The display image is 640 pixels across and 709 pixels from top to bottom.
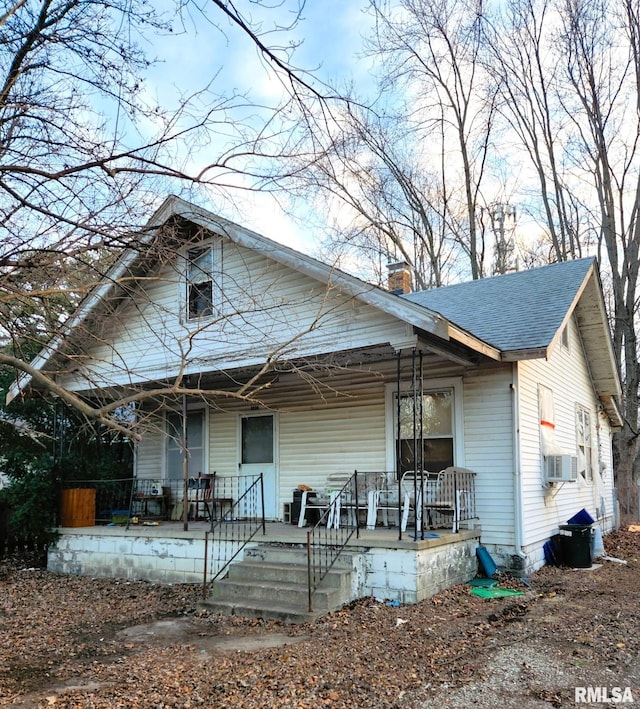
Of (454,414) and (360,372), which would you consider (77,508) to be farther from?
(454,414)

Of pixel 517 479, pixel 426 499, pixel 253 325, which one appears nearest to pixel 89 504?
pixel 253 325

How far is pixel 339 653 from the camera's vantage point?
563 cm

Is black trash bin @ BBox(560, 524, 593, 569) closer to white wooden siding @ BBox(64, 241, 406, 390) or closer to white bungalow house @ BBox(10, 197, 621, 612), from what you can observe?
white bungalow house @ BBox(10, 197, 621, 612)

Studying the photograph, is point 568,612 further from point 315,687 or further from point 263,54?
point 263,54

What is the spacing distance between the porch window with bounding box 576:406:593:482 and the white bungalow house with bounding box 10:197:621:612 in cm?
8

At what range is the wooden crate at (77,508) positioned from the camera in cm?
1121

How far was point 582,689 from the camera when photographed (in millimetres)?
4750

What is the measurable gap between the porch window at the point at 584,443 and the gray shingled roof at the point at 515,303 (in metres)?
2.96

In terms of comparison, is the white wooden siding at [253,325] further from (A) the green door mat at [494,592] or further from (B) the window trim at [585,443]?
(B) the window trim at [585,443]

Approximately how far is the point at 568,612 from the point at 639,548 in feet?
22.1

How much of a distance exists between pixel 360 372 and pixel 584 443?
5651mm

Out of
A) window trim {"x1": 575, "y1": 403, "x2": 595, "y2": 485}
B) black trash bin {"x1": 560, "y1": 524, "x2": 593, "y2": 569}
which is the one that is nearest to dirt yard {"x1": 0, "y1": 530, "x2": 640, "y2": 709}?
black trash bin {"x1": 560, "y1": 524, "x2": 593, "y2": 569}

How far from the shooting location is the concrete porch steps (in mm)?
6945

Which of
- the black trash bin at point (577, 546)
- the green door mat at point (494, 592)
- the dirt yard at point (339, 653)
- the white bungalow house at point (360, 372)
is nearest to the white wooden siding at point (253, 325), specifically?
the white bungalow house at point (360, 372)
